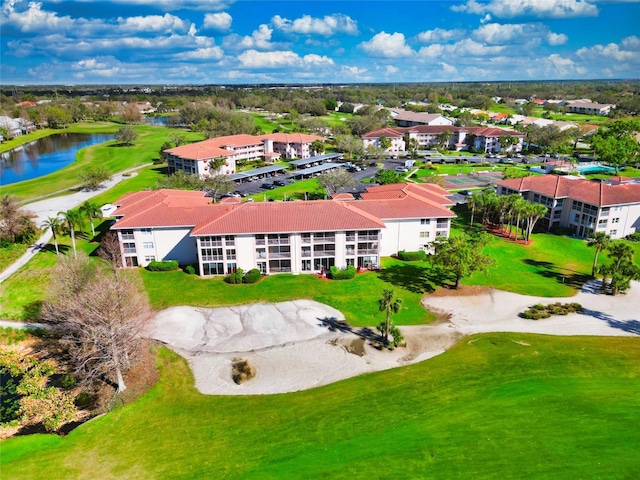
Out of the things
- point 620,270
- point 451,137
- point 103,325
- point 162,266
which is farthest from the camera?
point 451,137

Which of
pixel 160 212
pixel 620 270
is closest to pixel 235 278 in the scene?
pixel 160 212

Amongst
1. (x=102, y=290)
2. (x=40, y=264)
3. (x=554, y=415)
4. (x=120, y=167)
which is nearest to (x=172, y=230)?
(x=40, y=264)

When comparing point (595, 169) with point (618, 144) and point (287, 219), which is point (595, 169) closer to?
point (618, 144)

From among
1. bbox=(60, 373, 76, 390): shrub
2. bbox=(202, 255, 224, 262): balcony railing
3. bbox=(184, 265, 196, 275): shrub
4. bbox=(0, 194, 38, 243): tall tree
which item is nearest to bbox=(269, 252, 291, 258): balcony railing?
bbox=(202, 255, 224, 262): balcony railing

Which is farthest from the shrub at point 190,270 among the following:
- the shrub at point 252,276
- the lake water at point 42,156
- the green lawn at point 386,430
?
the lake water at point 42,156

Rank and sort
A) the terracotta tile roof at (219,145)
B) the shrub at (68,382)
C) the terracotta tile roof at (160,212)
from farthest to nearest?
the terracotta tile roof at (219,145) → the terracotta tile roof at (160,212) → the shrub at (68,382)

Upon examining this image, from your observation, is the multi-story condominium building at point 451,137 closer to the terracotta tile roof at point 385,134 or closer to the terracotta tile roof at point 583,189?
the terracotta tile roof at point 385,134
